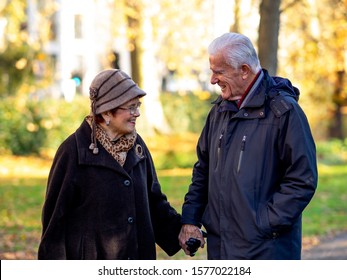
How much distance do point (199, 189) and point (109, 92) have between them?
0.81m

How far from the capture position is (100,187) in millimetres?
5242

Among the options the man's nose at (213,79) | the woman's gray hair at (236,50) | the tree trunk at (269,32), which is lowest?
the man's nose at (213,79)

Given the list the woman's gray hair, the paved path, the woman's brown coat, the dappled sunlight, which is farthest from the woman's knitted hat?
the dappled sunlight

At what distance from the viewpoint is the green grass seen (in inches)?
463

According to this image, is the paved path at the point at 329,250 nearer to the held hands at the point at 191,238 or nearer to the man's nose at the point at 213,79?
the held hands at the point at 191,238

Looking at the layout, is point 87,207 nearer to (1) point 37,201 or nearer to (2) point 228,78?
(2) point 228,78

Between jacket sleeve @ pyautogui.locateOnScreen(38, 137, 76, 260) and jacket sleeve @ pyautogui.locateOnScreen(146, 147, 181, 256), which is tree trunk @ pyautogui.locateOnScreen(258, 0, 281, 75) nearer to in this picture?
jacket sleeve @ pyautogui.locateOnScreen(146, 147, 181, 256)

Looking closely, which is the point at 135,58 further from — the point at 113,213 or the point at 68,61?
the point at 68,61

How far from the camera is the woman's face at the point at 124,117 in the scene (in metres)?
5.27

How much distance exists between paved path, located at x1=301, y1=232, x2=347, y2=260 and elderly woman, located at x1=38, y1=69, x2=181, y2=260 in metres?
5.36

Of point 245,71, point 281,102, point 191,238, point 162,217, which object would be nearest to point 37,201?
point 162,217

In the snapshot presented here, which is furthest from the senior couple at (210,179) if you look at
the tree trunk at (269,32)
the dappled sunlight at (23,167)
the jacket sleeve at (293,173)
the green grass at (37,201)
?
the dappled sunlight at (23,167)
